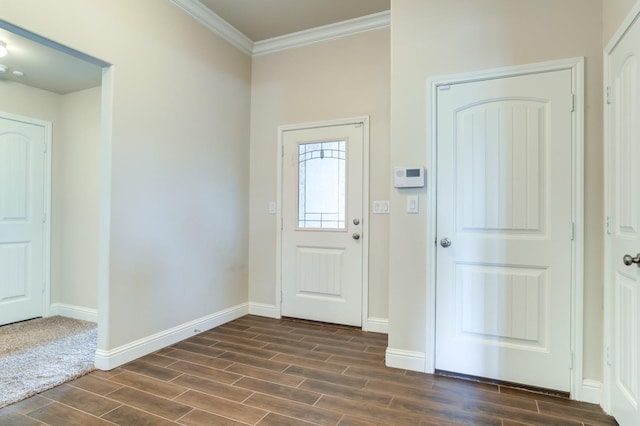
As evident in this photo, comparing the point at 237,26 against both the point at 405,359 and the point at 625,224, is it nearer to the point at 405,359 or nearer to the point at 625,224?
the point at 405,359

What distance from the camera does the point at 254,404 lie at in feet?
6.73

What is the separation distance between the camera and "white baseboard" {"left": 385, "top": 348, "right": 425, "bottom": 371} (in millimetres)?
2502

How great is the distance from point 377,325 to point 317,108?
2.30 m

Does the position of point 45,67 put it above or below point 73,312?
above

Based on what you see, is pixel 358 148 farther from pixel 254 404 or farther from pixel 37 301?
pixel 37 301

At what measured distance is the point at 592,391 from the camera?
6.87ft

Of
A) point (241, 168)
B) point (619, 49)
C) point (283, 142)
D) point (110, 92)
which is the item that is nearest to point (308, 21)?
point (283, 142)

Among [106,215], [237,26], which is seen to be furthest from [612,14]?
[106,215]

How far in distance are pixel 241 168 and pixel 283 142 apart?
0.55 meters

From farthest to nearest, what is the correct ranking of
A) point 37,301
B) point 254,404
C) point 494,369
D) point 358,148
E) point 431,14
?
point 37,301
point 358,148
point 431,14
point 494,369
point 254,404

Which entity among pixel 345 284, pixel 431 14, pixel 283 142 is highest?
pixel 431 14

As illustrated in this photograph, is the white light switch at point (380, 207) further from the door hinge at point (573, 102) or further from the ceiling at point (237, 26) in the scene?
the ceiling at point (237, 26)

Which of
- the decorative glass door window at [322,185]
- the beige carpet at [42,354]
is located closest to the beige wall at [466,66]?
the decorative glass door window at [322,185]

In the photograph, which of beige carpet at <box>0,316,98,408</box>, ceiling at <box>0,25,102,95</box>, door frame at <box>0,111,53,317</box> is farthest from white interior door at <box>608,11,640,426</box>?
door frame at <box>0,111,53,317</box>
